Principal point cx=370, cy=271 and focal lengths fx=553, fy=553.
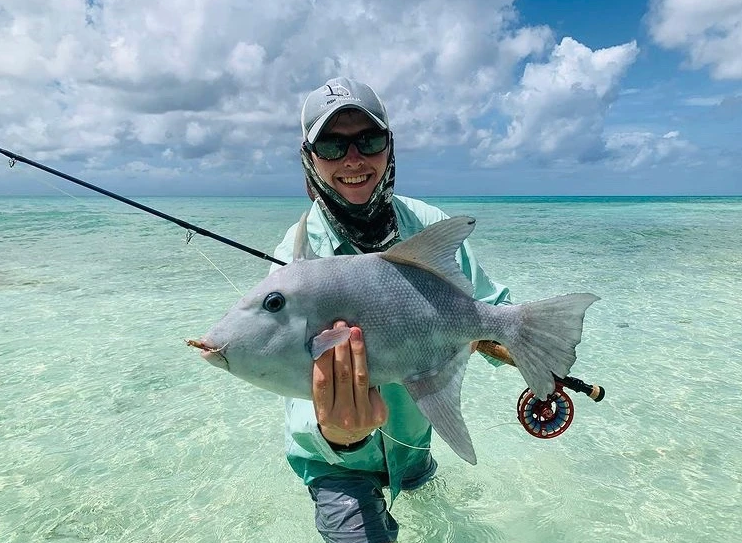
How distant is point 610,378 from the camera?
17.5 ft

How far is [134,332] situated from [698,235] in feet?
64.1

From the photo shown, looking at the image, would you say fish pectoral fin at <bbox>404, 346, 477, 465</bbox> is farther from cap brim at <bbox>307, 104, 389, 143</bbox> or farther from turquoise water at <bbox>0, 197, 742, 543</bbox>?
turquoise water at <bbox>0, 197, 742, 543</bbox>

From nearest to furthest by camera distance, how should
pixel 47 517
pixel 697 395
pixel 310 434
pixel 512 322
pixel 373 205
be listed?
pixel 512 322 < pixel 310 434 < pixel 373 205 < pixel 47 517 < pixel 697 395

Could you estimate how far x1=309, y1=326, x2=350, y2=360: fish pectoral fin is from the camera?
162 cm

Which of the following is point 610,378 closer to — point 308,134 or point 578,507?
point 578,507

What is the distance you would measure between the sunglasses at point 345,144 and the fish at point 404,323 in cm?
76

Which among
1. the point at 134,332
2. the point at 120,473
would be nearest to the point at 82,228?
the point at 134,332

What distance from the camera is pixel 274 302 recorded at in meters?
1.63

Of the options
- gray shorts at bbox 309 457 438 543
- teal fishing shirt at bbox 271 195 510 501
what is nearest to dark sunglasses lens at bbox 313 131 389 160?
teal fishing shirt at bbox 271 195 510 501

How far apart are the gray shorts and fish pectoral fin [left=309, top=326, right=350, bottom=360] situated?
124cm

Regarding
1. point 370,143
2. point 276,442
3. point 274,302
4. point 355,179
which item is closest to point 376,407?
point 274,302

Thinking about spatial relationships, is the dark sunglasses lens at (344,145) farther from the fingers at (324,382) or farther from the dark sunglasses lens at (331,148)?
the fingers at (324,382)

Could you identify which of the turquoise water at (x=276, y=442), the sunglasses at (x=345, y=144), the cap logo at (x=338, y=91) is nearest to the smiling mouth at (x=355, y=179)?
the sunglasses at (x=345, y=144)

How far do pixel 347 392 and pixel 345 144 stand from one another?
3.97 feet
